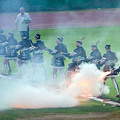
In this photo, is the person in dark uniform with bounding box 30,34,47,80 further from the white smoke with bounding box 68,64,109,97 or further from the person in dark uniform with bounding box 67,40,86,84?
the white smoke with bounding box 68,64,109,97

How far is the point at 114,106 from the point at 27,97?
2743mm

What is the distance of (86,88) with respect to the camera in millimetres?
14602

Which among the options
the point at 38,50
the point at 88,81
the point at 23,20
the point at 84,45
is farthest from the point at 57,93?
the point at 84,45

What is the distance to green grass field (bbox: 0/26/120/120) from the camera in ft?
41.8

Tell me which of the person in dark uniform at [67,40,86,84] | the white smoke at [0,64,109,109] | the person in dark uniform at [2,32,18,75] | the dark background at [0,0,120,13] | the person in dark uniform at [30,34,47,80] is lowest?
the white smoke at [0,64,109,109]

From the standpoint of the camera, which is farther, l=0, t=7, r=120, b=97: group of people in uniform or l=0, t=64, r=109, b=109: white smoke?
l=0, t=7, r=120, b=97: group of people in uniform

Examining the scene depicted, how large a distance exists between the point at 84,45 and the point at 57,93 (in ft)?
37.1

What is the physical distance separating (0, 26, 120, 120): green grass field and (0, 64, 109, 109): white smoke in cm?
47

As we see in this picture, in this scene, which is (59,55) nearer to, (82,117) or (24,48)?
(24,48)

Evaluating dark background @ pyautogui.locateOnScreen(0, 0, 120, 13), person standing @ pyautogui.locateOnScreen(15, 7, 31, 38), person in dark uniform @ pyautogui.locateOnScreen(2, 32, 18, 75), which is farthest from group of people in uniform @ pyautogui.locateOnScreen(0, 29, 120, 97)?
dark background @ pyautogui.locateOnScreen(0, 0, 120, 13)

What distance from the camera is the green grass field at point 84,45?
12727 millimetres

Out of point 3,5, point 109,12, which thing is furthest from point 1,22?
point 109,12

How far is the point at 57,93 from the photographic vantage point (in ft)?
48.9

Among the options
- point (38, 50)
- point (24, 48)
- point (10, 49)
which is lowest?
point (38, 50)
